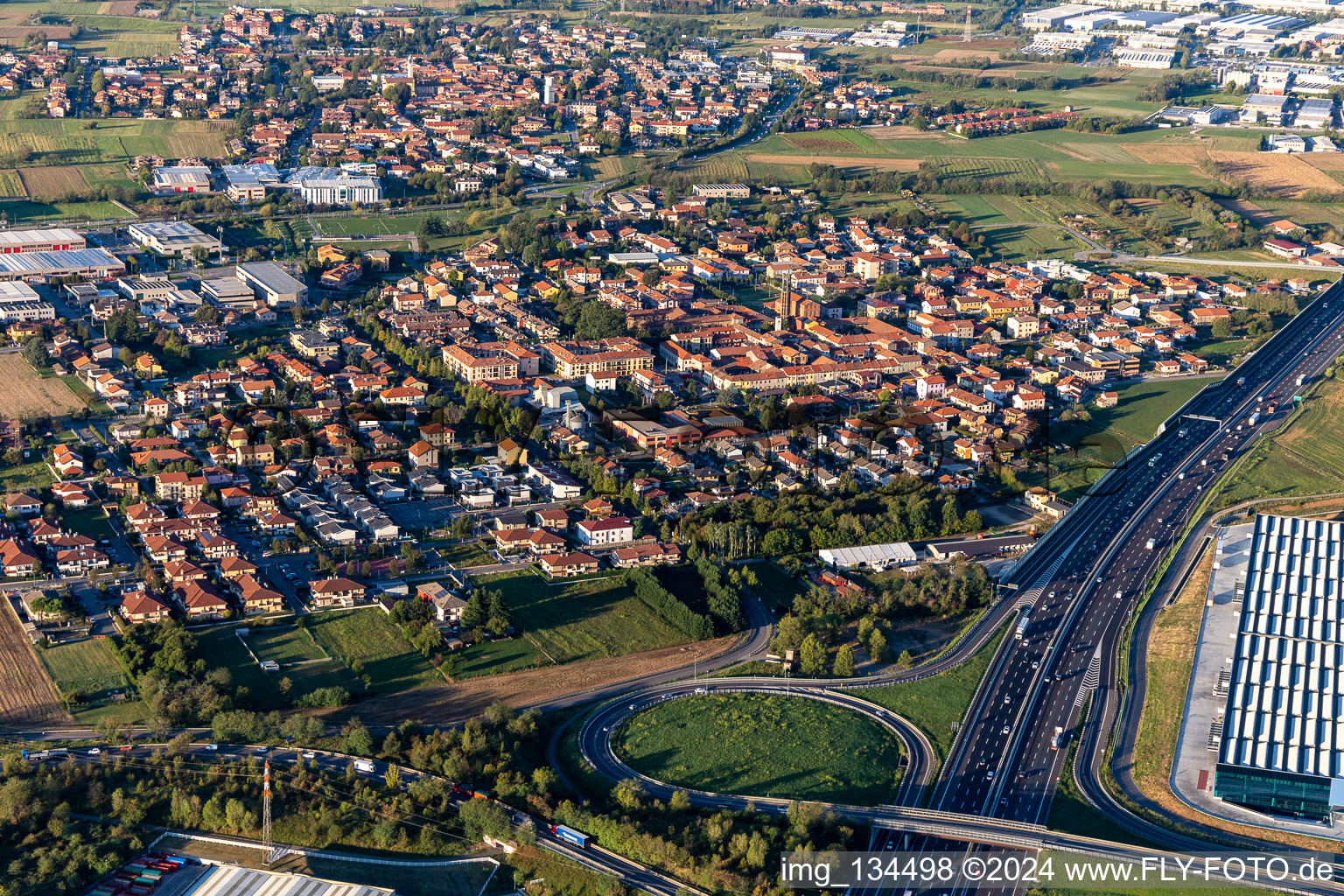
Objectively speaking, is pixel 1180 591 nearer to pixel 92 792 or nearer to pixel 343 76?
pixel 92 792


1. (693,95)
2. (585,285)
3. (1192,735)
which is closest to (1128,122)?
(693,95)

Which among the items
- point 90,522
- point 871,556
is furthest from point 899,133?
point 90,522

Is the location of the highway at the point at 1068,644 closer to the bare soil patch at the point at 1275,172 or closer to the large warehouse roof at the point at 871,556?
the large warehouse roof at the point at 871,556

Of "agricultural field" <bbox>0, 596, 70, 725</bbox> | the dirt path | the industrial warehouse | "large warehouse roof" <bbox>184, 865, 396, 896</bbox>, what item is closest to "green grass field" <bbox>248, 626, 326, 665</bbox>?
the dirt path

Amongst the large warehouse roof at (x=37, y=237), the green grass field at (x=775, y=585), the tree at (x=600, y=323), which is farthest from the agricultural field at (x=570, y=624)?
the large warehouse roof at (x=37, y=237)

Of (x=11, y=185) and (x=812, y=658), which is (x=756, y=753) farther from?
(x=11, y=185)
